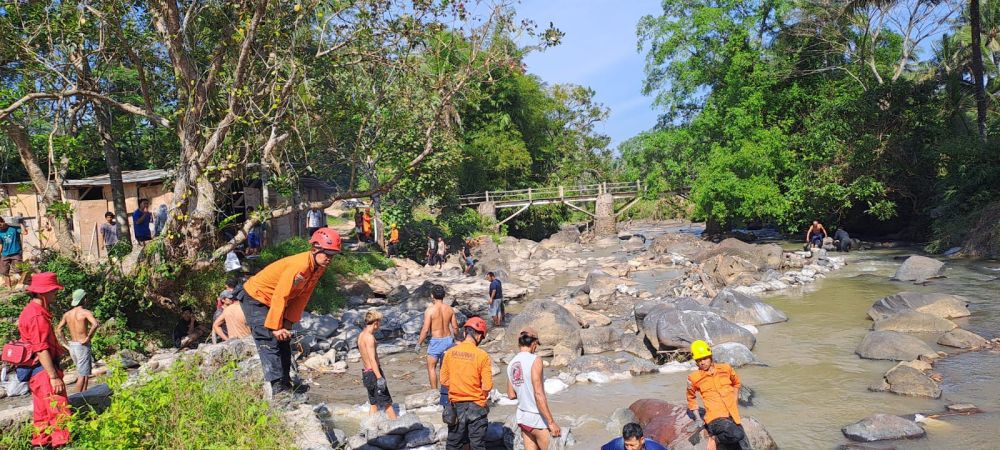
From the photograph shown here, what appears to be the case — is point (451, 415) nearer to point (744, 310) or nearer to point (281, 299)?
point (281, 299)

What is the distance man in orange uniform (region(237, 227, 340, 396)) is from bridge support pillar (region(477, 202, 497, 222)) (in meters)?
29.7

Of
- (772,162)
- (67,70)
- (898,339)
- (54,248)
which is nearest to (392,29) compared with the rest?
(67,70)

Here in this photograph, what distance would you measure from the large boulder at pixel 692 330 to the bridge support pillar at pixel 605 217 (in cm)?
2697

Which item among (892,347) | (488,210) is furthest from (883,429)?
(488,210)

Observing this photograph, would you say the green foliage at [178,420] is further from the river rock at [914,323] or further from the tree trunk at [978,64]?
the tree trunk at [978,64]

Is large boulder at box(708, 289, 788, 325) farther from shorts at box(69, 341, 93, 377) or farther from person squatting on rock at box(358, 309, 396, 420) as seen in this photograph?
shorts at box(69, 341, 93, 377)

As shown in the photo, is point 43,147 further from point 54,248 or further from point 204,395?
point 204,395

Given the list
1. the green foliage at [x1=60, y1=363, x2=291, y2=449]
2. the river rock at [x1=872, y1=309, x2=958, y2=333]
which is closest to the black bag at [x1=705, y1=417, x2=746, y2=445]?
the green foliage at [x1=60, y1=363, x2=291, y2=449]

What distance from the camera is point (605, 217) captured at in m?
38.6

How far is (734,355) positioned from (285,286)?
7.33 metres

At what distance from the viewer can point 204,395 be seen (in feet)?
17.2

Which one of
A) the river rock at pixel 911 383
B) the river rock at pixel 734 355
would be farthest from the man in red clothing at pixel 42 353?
the river rock at pixel 911 383

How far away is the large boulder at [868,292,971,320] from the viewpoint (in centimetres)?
1272

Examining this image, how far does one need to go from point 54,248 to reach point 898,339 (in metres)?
13.2
